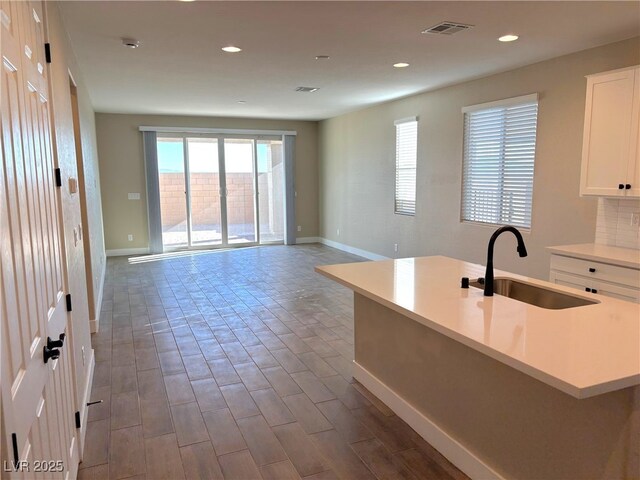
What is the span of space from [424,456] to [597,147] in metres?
2.84

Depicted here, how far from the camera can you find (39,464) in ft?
4.54

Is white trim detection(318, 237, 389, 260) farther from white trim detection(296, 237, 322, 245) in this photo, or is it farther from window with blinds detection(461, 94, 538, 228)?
window with blinds detection(461, 94, 538, 228)

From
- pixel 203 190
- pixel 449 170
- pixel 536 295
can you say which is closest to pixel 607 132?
pixel 536 295

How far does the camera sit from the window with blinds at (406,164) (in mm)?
6523

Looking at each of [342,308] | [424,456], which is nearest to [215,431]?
[424,456]

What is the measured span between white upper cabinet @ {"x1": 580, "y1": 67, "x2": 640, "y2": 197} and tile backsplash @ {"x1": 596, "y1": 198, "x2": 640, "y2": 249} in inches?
12.3

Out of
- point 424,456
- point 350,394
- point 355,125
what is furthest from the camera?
point 355,125

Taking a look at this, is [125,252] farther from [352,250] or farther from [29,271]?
[29,271]

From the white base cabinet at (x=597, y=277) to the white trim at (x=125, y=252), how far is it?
23.8 ft

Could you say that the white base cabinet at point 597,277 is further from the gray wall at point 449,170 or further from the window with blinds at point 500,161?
the window with blinds at point 500,161

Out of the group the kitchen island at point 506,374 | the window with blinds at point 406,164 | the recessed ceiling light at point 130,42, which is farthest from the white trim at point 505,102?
the recessed ceiling light at point 130,42

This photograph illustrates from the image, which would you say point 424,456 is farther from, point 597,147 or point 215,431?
point 597,147

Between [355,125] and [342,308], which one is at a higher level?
[355,125]

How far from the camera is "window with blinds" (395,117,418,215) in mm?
6523
